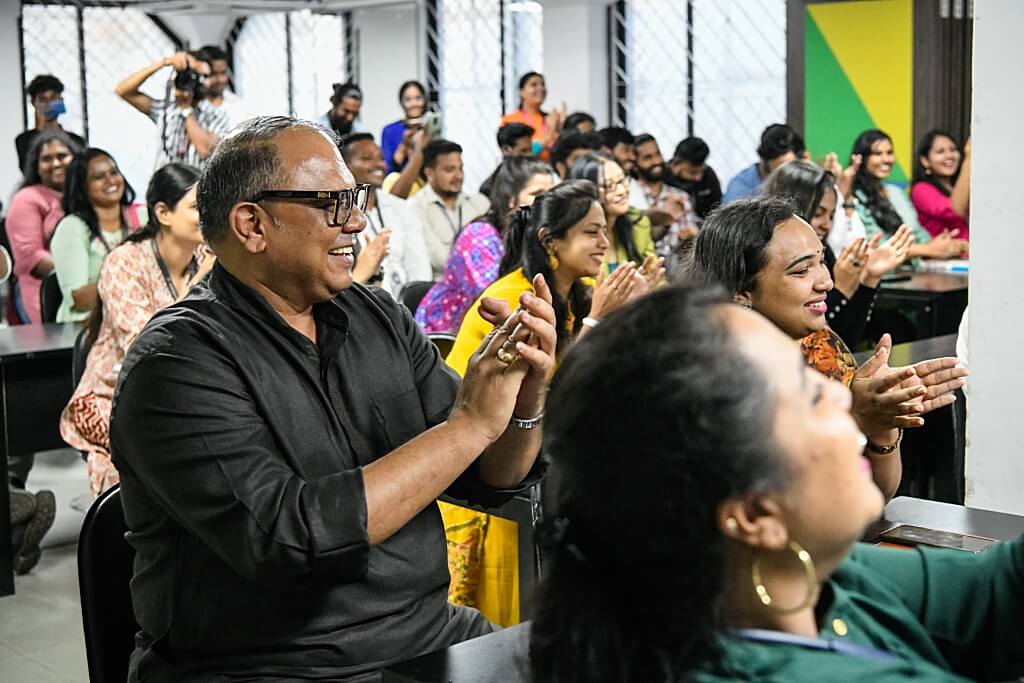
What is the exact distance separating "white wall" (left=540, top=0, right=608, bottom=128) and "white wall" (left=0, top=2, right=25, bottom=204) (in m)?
3.97

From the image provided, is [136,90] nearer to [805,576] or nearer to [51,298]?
[51,298]

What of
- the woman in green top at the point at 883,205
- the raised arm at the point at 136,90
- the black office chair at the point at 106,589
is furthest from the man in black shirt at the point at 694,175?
the black office chair at the point at 106,589

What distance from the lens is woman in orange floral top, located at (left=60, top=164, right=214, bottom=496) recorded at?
11.8 ft

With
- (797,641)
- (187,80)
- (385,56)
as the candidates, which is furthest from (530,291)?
(385,56)

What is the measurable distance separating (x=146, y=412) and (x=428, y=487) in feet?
1.27

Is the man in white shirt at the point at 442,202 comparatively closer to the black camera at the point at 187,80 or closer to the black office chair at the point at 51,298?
the black camera at the point at 187,80

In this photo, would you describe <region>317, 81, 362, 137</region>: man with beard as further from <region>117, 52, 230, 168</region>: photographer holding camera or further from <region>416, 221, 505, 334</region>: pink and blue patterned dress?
<region>416, 221, 505, 334</region>: pink and blue patterned dress

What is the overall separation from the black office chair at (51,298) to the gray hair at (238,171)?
324 cm

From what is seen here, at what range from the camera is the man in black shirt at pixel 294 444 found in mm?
Result: 1666

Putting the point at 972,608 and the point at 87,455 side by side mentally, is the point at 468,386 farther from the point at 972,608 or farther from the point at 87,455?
the point at 87,455

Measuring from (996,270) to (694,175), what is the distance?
16.6 ft

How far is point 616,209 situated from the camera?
4898 mm

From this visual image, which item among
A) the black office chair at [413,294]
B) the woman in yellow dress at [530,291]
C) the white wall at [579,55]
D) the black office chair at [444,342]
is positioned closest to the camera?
the woman in yellow dress at [530,291]

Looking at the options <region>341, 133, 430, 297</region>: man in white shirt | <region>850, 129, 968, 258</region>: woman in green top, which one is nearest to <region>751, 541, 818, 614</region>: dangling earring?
<region>341, 133, 430, 297</region>: man in white shirt
